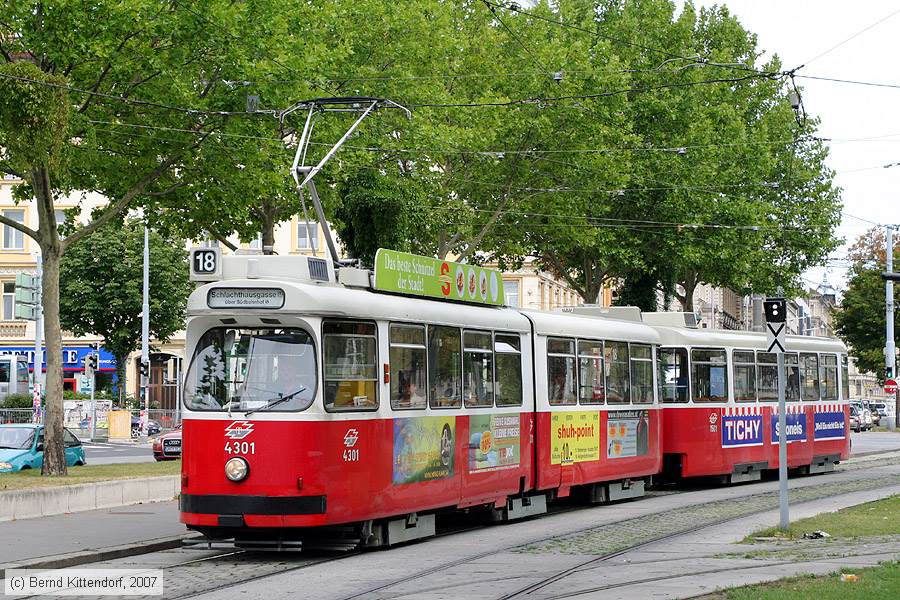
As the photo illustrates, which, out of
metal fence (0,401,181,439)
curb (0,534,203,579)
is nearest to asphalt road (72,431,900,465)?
metal fence (0,401,181,439)

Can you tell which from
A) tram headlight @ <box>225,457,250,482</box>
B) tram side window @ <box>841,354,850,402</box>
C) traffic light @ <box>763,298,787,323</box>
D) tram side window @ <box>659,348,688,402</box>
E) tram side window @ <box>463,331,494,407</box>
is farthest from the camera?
tram side window @ <box>841,354,850,402</box>

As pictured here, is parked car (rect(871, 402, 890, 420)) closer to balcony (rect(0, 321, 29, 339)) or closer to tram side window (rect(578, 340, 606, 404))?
balcony (rect(0, 321, 29, 339))

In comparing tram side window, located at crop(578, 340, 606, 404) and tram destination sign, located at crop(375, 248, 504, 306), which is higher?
tram destination sign, located at crop(375, 248, 504, 306)

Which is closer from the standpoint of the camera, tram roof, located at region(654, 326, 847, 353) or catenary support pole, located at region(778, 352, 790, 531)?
catenary support pole, located at region(778, 352, 790, 531)

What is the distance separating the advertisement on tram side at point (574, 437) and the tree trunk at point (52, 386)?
847cm

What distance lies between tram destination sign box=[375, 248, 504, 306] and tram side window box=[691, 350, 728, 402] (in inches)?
302

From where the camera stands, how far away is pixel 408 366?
16797 millimetres

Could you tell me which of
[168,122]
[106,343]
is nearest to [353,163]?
[168,122]

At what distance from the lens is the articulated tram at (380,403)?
15.0 metres

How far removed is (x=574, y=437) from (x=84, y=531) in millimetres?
7571

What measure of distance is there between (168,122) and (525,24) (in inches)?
798

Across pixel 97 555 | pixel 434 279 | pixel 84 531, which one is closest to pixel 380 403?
pixel 434 279

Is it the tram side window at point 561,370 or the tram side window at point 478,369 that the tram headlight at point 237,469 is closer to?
the tram side window at point 478,369

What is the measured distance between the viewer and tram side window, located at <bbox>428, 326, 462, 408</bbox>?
17375mm
